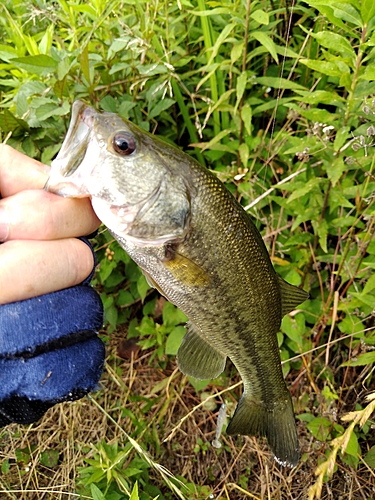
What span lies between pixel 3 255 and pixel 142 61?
143cm

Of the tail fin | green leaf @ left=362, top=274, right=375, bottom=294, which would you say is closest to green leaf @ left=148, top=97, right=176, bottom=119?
green leaf @ left=362, top=274, right=375, bottom=294

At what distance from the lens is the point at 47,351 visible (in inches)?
60.7

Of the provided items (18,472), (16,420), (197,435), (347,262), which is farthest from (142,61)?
(18,472)

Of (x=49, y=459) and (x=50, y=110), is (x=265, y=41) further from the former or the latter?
(x=49, y=459)

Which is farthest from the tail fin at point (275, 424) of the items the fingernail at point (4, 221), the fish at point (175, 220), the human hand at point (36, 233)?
the fingernail at point (4, 221)

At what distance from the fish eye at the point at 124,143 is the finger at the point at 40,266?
353mm

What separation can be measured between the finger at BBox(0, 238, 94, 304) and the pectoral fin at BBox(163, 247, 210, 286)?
0.93ft

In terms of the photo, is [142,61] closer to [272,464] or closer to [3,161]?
[3,161]

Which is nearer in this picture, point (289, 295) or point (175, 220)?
point (175, 220)

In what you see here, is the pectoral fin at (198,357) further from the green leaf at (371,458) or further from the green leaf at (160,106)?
the green leaf at (160,106)

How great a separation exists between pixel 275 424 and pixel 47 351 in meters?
1.08

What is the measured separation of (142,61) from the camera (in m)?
2.34

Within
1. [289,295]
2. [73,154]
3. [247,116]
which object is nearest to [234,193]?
[247,116]

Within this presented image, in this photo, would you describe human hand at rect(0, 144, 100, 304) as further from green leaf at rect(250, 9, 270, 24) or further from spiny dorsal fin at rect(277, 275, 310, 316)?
green leaf at rect(250, 9, 270, 24)
